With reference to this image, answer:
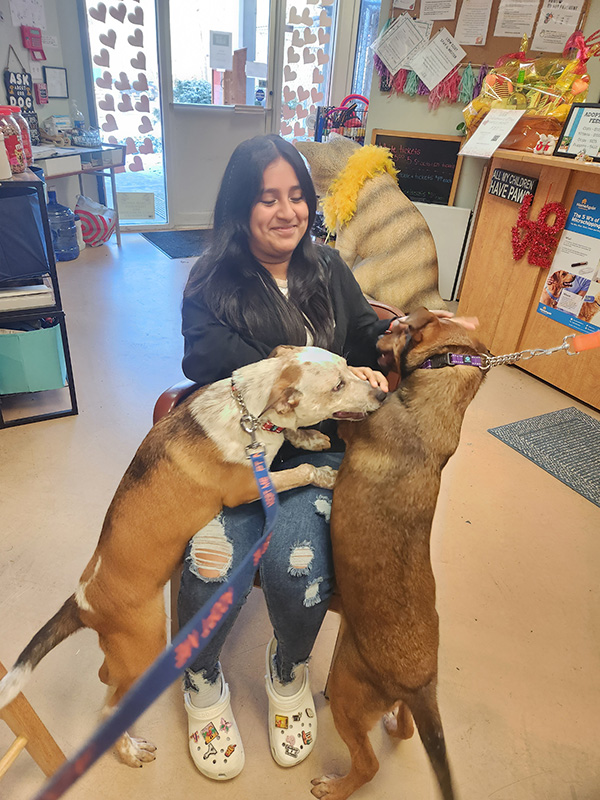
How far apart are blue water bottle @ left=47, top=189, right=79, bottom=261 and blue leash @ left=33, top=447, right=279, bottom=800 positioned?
4.78m

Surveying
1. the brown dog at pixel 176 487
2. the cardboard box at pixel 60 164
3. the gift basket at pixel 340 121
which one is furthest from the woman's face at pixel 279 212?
the cardboard box at pixel 60 164

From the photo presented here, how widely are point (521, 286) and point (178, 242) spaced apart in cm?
376

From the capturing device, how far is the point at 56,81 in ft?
16.2

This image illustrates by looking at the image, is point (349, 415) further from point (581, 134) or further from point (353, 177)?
point (581, 134)

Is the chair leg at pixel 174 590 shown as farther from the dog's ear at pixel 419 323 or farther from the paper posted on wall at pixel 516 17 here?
the paper posted on wall at pixel 516 17

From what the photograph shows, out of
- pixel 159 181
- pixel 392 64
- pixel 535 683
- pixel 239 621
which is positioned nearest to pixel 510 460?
pixel 535 683

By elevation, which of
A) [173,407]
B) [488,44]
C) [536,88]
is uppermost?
[488,44]

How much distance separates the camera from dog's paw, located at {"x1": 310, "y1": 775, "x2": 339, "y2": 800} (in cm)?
130

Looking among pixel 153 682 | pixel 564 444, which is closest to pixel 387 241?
pixel 564 444

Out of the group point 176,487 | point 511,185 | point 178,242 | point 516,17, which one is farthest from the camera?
Answer: point 178,242

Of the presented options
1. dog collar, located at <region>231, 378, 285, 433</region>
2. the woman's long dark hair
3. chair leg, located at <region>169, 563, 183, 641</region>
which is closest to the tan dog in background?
the woman's long dark hair

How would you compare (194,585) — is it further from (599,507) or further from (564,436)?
(564,436)

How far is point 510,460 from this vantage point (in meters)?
2.71

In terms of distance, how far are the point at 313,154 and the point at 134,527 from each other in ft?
8.64
